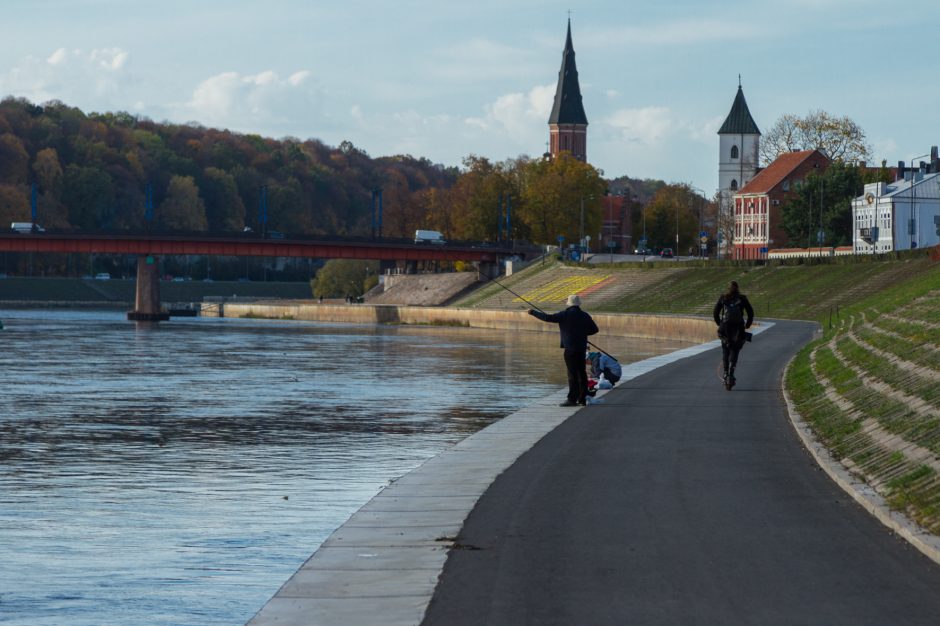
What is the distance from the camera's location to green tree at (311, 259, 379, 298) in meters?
177

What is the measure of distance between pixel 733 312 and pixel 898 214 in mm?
113194

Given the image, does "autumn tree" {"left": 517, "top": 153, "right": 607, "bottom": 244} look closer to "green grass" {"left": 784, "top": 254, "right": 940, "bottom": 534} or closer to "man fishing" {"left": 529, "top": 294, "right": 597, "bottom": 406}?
"green grass" {"left": 784, "top": 254, "right": 940, "bottom": 534}

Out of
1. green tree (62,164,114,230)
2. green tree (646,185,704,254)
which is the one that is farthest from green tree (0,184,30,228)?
green tree (646,185,704,254)

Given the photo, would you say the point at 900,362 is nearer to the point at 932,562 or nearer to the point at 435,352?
the point at 932,562

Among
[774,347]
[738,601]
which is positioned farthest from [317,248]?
[738,601]

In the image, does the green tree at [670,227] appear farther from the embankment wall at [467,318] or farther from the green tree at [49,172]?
the green tree at [49,172]

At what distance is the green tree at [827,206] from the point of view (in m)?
141

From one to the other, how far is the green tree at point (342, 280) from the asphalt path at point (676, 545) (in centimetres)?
15676

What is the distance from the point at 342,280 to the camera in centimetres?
17850

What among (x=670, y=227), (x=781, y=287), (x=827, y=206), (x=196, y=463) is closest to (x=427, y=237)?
(x=827, y=206)

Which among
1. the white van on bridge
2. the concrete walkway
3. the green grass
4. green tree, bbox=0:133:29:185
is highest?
green tree, bbox=0:133:29:185

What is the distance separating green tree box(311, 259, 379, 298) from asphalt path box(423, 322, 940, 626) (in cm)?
15676

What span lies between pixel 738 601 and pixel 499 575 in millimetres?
1967

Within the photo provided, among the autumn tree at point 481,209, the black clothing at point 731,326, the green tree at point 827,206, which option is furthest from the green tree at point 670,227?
the black clothing at point 731,326
